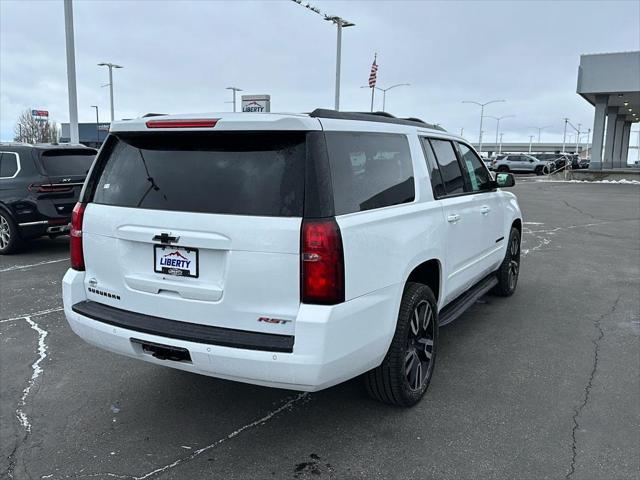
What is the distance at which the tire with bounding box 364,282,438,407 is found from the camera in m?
3.38

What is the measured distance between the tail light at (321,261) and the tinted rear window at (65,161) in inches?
290

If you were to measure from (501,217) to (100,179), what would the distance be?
3.97 metres

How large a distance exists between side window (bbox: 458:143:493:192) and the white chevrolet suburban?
1.49 m

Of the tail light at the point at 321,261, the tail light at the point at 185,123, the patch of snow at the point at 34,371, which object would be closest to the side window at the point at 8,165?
the patch of snow at the point at 34,371

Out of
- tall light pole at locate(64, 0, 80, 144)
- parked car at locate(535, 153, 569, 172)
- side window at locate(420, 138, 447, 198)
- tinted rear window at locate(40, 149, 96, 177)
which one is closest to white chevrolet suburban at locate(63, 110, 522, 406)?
side window at locate(420, 138, 447, 198)

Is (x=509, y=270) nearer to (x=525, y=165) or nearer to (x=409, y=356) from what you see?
(x=409, y=356)

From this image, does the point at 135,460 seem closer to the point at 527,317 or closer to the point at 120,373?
the point at 120,373

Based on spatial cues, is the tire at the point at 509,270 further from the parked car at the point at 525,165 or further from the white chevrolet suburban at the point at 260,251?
the parked car at the point at 525,165

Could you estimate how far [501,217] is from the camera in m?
5.74

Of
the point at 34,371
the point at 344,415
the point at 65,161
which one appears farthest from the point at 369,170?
the point at 65,161

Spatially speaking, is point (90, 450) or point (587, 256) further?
point (587, 256)

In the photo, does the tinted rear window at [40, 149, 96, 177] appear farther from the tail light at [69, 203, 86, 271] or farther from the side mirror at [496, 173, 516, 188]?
the side mirror at [496, 173, 516, 188]

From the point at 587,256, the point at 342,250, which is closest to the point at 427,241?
the point at 342,250

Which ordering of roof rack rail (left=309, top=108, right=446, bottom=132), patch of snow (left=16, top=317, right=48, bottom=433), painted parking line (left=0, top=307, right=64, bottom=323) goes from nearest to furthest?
roof rack rail (left=309, top=108, right=446, bottom=132) < patch of snow (left=16, top=317, right=48, bottom=433) < painted parking line (left=0, top=307, right=64, bottom=323)
